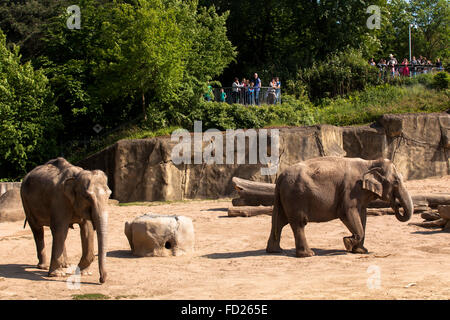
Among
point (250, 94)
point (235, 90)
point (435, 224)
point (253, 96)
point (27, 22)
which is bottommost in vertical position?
point (435, 224)

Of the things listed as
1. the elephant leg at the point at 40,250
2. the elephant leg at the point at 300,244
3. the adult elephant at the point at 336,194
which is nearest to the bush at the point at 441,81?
the adult elephant at the point at 336,194

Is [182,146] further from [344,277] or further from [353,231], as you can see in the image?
[344,277]

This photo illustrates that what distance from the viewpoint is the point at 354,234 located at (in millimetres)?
12578

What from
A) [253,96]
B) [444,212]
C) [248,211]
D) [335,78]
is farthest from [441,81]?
[444,212]

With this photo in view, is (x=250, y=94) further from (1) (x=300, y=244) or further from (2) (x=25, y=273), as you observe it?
(2) (x=25, y=273)

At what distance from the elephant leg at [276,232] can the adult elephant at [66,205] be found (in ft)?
12.1

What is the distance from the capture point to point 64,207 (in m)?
11.1

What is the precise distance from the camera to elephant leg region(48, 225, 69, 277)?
11.1 m

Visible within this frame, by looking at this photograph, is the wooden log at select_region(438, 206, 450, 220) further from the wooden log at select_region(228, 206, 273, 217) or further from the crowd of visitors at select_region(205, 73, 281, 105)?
the crowd of visitors at select_region(205, 73, 281, 105)

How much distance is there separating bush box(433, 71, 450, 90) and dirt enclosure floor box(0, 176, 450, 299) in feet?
48.5

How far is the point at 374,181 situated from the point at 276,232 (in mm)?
2176

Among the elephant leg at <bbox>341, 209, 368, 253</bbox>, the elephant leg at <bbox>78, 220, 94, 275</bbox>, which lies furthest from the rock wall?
the elephant leg at <bbox>78, 220, 94, 275</bbox>

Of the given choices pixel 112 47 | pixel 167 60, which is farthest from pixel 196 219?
pixel 112 47

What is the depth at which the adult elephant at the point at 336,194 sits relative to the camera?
41.3 feet
